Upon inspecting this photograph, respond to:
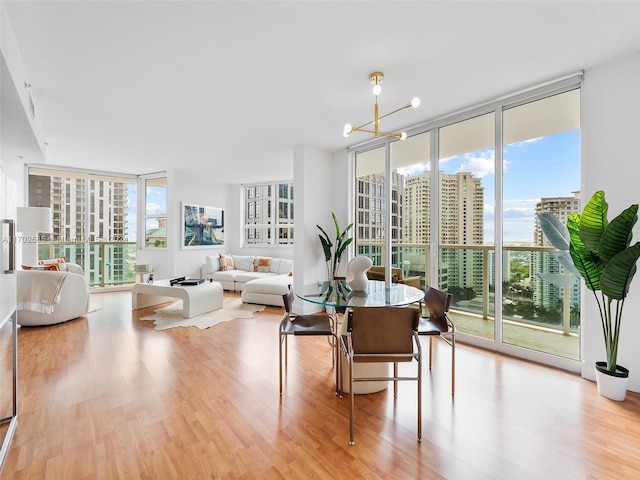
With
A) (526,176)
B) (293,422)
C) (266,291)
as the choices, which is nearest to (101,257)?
(266,291)

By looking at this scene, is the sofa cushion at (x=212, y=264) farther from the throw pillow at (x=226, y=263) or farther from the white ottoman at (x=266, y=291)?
the white ottoman at (x=266, y=291)

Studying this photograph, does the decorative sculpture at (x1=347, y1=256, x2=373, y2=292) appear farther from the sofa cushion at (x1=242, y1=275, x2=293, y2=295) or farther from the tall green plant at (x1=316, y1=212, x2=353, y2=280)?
the sofa cushion at (x1=242, y1=275, x2=293, y2=295)

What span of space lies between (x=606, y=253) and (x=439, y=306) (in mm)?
1195

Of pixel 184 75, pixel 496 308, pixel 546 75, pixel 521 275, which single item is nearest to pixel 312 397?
pixel 496 308

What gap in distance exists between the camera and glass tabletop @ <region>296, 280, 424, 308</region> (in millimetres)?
2100

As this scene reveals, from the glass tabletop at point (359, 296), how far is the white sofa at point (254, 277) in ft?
8.03

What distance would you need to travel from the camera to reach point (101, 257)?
659cm

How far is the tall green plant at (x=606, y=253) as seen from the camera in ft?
6.63

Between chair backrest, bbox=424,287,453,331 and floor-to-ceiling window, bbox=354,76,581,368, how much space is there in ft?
3.05

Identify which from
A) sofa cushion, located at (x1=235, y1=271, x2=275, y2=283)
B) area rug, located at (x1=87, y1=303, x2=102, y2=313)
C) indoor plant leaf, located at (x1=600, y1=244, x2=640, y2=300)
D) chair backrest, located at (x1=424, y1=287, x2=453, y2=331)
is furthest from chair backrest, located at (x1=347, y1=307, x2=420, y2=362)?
area rug, located at (x1=87, y1=303, x2=102, y2=313)

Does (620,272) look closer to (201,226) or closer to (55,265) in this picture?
(55,265)

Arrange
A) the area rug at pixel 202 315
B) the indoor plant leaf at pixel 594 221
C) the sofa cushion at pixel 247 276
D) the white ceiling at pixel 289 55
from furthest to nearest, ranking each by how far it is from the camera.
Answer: the sofa cushion at pixel 247 276 → the area rug at pixel 202 315 → the indoor plant leaf at pixel 594 221 → the white ceiling at pixel 289 55

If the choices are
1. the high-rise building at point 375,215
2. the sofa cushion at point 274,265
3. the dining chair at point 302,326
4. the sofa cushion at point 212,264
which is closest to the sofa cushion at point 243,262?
the sofa cushion at point 212,264

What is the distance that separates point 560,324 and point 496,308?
532mm
